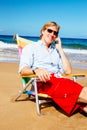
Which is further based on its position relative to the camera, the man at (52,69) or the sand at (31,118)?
the man at (52,69)

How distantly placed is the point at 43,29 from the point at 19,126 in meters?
1.63

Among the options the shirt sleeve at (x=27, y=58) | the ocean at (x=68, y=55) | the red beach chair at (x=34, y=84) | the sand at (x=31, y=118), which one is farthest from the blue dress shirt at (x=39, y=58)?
the ocean at (x=68, y=55)

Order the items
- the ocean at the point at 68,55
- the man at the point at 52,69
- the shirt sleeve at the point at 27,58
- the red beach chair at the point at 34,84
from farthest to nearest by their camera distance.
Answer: the ocean at the point at 68,55 → the shirt sleeve at the point at 27,58 → the red beach chair at the point at 34,84 → the man at the point at 52,69

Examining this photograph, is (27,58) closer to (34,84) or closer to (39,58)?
(39,58)

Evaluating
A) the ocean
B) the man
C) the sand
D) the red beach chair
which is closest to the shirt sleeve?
Answer: the man

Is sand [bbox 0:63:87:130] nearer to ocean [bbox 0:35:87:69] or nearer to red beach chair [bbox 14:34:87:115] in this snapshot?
red beach chair [bbox 14:34:87:115]

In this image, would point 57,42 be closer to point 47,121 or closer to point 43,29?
point 43,29

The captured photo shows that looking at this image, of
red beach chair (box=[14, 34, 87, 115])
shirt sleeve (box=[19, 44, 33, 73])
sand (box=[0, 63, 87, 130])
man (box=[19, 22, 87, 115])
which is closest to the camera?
sand (box=[0, 63, 87, 130])

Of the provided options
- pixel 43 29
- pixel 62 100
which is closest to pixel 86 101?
pixel 62 100

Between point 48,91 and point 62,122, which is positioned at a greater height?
point 48,91

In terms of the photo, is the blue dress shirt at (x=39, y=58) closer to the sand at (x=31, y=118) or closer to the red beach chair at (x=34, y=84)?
the red beach chair at (x=34, y=84)

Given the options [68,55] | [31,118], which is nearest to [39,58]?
[31,118]

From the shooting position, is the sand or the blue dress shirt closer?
the sand

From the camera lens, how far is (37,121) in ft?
13.5
